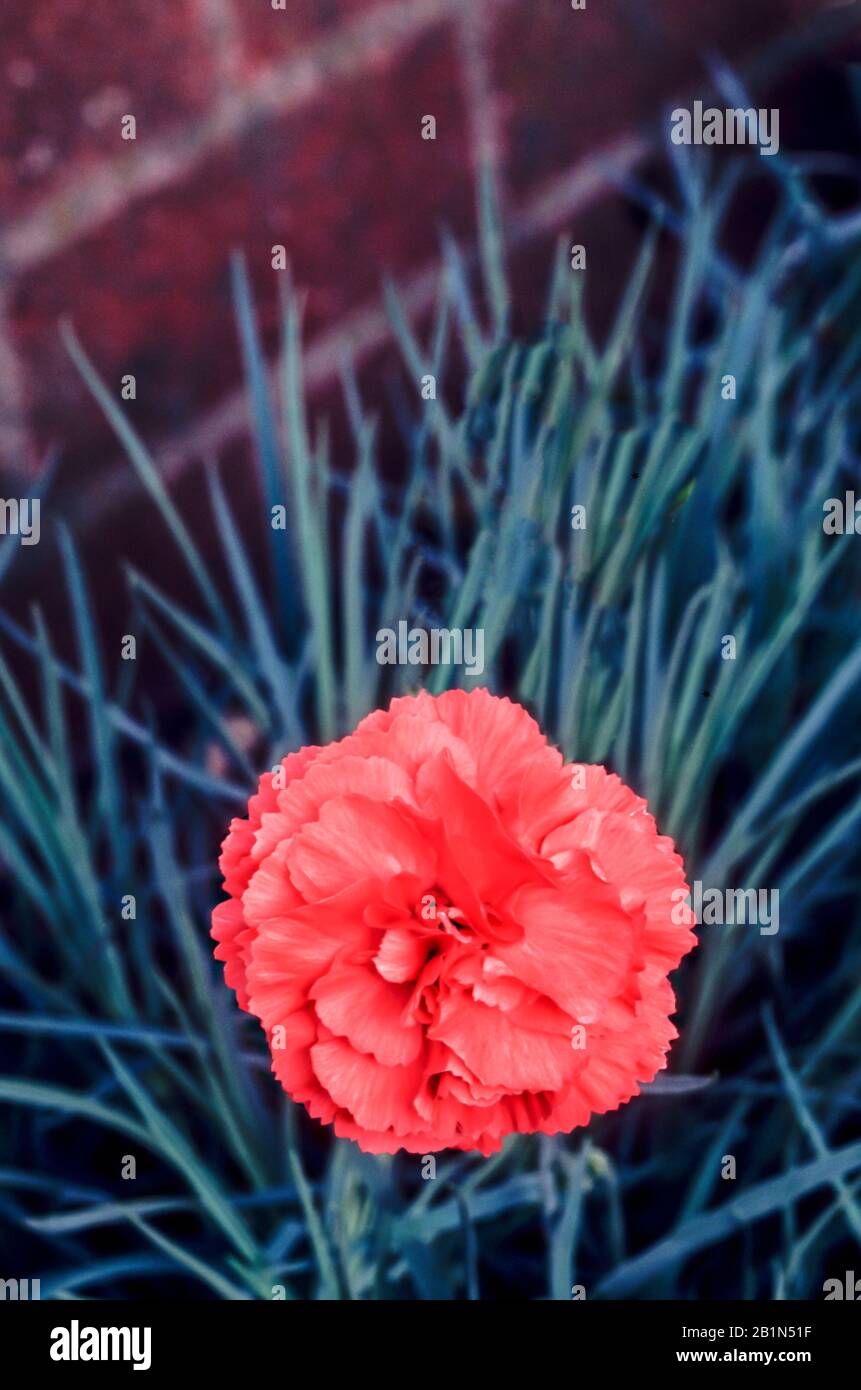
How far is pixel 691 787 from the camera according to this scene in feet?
1.33

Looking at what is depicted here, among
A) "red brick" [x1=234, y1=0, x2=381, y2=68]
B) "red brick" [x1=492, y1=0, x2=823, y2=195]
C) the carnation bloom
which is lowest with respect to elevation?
the carnation bloom

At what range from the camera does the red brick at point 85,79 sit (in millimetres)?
488

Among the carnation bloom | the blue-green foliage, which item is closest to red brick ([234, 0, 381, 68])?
the blue-green foliage

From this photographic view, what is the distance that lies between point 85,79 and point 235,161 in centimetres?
7

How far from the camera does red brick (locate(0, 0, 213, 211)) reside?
488mm

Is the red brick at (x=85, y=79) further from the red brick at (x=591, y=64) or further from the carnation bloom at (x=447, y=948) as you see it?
the carnation bloom at (x=447, y=948)

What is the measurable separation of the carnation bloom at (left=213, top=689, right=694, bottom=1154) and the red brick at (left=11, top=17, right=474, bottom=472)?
0.31 meters

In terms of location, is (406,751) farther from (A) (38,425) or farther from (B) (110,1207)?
(A) (38,425)

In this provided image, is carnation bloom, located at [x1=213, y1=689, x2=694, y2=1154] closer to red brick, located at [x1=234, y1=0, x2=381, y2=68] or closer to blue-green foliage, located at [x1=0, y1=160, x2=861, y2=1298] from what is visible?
blue-green foliage, located at [x1=0, y1=160, x2=861, y2=1298]

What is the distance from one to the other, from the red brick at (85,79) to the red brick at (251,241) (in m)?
0.03

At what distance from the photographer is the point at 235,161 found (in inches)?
21.7

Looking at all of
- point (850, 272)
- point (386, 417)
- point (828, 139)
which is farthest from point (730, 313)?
point (828, 139)

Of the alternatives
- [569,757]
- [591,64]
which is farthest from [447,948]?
[591,64]

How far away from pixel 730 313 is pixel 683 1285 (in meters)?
0.33
